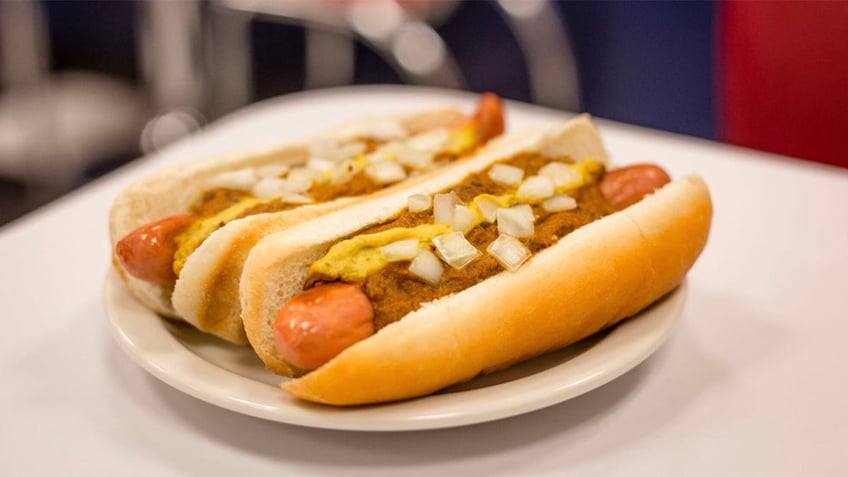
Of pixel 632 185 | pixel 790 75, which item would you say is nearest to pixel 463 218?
pixel 632 185

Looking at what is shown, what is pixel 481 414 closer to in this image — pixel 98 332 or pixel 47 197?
pixel 98 332

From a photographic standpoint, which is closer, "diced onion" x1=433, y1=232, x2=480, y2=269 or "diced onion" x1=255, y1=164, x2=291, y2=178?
"diced onion" x1=433, y1=232, x2=480, y2=269

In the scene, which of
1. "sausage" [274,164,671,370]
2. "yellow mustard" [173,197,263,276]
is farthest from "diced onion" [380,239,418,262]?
"yellow mustard" [173,197,263,276]

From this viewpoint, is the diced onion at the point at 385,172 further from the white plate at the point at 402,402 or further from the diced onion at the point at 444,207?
the white plate at the point at 402,402

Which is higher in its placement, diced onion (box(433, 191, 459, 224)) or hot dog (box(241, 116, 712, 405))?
diced onion (box(433, 191, 459, 224))

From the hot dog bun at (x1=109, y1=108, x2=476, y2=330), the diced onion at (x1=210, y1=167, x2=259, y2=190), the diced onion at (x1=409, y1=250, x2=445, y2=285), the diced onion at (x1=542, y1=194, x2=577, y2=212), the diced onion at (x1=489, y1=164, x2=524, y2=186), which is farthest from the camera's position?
the diced onion at (x1=210, y1=167, x2=259, y2=190)

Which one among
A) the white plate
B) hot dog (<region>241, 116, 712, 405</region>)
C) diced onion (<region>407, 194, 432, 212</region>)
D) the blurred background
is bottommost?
the blurred background

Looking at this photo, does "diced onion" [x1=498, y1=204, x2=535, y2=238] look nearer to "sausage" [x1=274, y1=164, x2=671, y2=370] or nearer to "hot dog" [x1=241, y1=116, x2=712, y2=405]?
"hot dog" [x1=241, y1=116, x2=712, y2=405]
